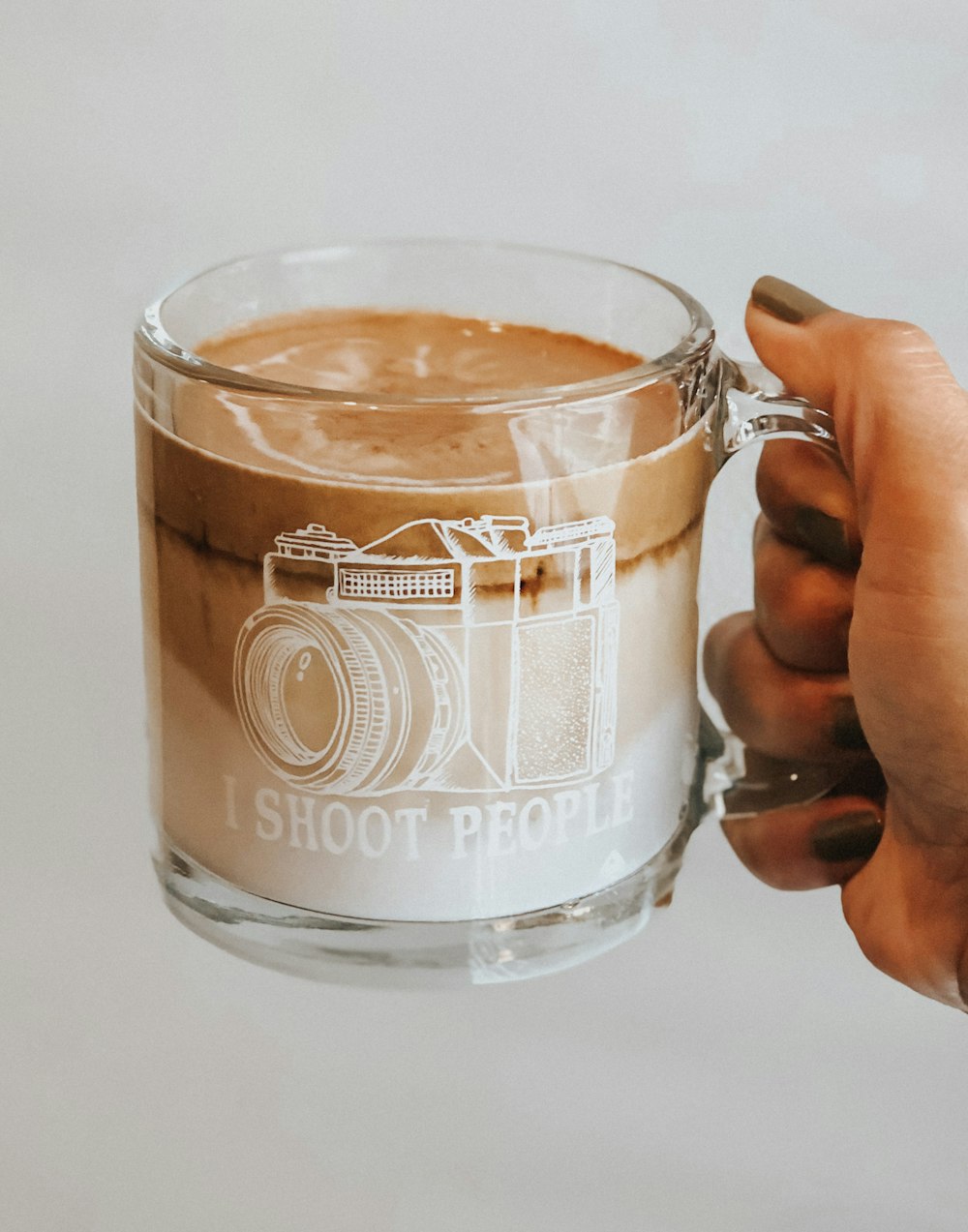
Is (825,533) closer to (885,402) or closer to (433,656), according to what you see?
(885,402)

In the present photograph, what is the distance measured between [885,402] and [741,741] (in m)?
0.25

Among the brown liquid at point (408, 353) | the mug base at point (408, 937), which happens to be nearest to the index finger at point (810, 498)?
the brown liquid at point (408, 353)

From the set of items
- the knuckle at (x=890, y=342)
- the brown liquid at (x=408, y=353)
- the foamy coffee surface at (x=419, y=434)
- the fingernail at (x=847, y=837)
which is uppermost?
the knuckle at (x=890, y=342)

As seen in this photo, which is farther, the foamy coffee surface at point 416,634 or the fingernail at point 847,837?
the fingernail at point 847,837

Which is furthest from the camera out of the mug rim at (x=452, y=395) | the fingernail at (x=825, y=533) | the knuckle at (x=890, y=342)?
the fingernail at (x=825, y=533)

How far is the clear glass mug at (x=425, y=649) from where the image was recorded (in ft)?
1.99

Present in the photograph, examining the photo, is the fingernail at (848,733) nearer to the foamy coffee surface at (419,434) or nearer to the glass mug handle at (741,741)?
the glass mug handle at (741,741)

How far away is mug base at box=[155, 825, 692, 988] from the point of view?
68cm

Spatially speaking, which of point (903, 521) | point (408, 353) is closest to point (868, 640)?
point (903, 521)

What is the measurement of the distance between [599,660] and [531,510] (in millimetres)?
80

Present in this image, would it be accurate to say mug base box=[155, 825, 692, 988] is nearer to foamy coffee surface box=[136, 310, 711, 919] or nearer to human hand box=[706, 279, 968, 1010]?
foamy coffee surface box=[136, 310, 711, 919]

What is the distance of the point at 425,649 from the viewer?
0.61 meters

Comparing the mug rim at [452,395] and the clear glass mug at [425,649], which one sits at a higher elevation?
the mug rim at [452,395]

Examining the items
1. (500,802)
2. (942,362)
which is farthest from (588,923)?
(942,362)
